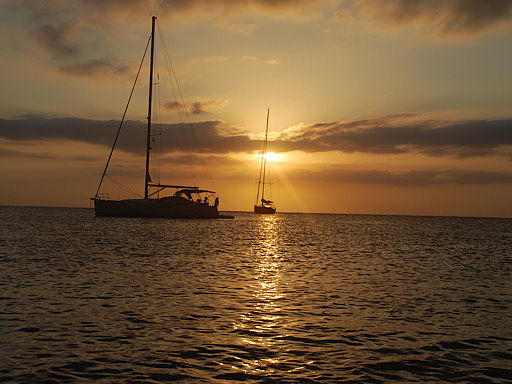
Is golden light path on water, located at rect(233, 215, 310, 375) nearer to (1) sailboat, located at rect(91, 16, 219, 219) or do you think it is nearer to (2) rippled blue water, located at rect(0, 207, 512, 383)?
(2) rippled blue water, located at rect(0, 207, 512, 383)

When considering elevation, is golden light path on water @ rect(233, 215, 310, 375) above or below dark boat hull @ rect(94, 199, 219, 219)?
below

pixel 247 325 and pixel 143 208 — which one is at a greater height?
pixel 143 208

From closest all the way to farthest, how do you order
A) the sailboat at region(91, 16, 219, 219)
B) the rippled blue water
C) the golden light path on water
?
1. the rippled blue water
2. the golden light path on water
3. the sailboat at region(91, 16, 219, 219)

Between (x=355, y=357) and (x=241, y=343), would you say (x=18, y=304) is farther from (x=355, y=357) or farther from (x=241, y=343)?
(x=355, y=357)

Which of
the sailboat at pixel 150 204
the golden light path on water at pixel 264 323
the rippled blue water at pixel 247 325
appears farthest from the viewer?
the sailboat at pixel 150 204

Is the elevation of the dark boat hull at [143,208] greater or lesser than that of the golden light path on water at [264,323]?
greater

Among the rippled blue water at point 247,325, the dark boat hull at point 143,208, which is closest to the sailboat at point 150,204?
the dark boat hull at point 143,208

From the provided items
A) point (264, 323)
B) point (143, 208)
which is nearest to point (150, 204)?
point (143, 208)

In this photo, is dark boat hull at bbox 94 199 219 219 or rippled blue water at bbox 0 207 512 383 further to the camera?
dark boat hull at bbox 94 199 219 219

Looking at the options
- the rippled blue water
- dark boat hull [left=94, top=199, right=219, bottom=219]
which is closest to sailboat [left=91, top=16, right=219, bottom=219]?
dark boat hull [left=94, top=199, right=219, bottom=219]

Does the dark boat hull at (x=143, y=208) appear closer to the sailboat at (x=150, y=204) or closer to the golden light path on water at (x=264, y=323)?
the sailboat at (x=150, y=204)

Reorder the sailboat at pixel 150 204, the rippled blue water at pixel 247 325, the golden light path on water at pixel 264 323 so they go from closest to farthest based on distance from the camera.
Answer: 1. the rippled blue water at pixel 247 325
2. the golden light path on water at pixel 264 323
3. the sailboat at pixel 150 204

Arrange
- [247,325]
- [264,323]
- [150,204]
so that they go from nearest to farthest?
[247,325], [264,323], [150,204]

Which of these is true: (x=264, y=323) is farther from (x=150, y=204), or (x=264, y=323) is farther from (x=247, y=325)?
(x=150, y=204)
